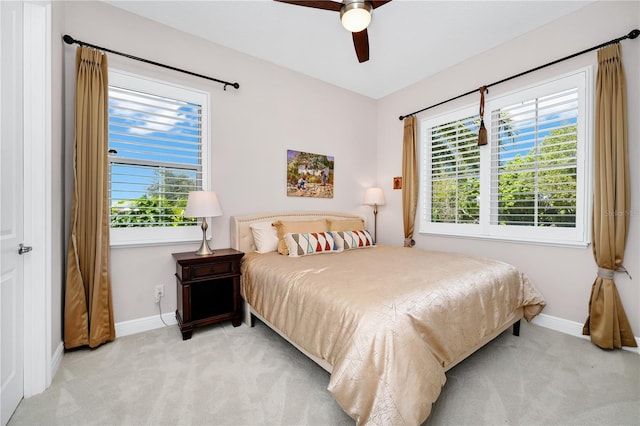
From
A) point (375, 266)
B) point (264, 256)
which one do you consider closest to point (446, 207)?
point (375, 266)

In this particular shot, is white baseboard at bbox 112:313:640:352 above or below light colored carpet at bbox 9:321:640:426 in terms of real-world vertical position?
above

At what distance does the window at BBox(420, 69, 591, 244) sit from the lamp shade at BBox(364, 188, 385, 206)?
58 centimetres

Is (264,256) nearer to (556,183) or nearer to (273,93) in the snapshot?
(273,93)

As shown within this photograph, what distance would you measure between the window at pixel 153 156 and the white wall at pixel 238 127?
13 centimetres

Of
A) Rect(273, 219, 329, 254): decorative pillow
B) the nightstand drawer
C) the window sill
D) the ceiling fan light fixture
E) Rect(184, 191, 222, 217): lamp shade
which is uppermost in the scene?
the ceiling fan light fixture

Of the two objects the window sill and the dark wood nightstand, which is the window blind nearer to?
the dark wood nightstand

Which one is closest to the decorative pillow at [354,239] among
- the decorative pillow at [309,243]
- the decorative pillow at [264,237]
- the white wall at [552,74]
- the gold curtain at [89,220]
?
the decorative pillow at [309,243]

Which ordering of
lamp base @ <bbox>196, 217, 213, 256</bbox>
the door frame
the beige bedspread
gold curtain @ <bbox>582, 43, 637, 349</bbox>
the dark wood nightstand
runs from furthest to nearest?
lamp base @ <bbox>196, 217, 213, 256</bbox>
the dark wood nightstand
gold curtain @ <bbox>582, 43, 637, 349</bbox>
the door frame
the beige bedspread

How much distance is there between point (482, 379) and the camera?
69.7 inches

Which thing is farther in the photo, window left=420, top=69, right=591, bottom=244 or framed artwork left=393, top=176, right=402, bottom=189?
framed artwork left=393, top=176, right=402, bottom=189

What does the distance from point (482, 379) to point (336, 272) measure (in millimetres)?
1162

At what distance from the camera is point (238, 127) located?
3.02 m

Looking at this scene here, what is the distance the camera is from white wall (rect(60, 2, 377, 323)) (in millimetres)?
2395

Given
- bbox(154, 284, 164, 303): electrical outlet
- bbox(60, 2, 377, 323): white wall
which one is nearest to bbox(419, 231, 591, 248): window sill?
bbox(60, 2, 377, 323): white wall
